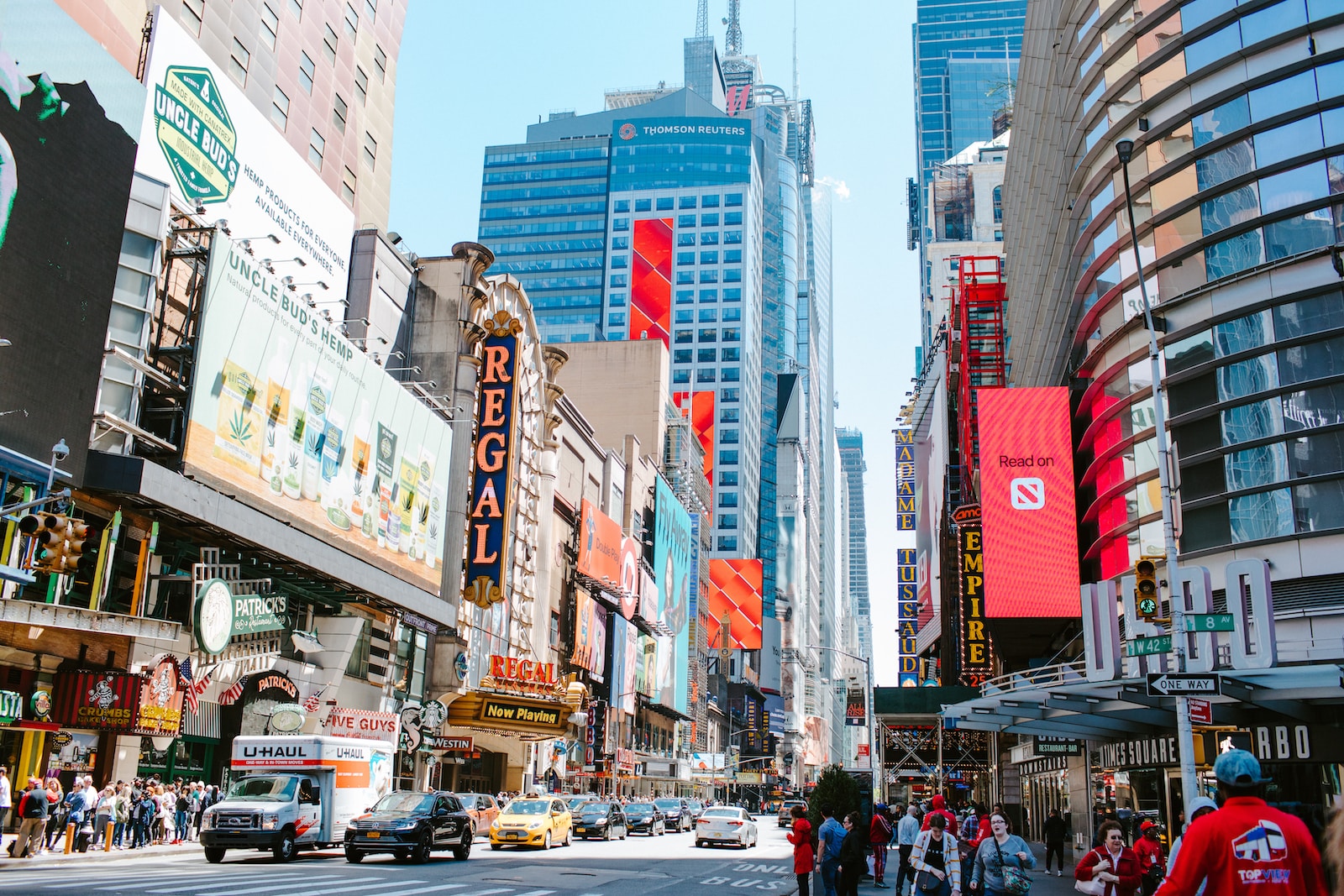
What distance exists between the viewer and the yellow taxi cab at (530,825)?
108 ft

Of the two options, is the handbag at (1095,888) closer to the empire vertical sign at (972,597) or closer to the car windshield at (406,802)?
the car windshield at (406,802)

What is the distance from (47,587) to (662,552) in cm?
7443

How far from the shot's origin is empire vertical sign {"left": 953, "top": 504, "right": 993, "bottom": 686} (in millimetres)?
51906

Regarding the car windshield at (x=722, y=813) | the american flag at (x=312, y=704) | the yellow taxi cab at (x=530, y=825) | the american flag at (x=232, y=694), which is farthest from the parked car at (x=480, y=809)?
the american flag at (x=232, y=694)

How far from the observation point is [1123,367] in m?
35.5

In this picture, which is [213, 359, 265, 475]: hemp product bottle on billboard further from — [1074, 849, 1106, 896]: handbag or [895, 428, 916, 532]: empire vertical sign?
[895, 428, 916, 532]: empire vertical sign

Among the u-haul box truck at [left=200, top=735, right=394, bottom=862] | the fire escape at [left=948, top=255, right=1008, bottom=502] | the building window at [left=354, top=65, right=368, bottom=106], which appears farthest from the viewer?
the fire escape at [left=948, top=255, right=1008, bottom=502]

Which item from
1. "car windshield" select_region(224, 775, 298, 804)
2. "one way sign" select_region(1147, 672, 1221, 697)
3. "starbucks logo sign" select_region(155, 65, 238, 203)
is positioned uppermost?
"starbucks logo sign" select_region(155, 65, 238, 203)

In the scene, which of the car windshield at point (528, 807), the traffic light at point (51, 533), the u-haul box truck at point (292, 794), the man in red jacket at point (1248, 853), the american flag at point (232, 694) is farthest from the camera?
the american flag at point (232, 694)

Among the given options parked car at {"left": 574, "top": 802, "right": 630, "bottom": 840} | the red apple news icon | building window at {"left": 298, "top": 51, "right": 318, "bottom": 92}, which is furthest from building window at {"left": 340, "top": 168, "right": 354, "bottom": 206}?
the red apple news icon

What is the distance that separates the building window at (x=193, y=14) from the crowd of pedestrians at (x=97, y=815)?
25.2 meters

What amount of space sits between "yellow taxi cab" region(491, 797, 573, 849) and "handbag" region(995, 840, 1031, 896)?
77.7 feet

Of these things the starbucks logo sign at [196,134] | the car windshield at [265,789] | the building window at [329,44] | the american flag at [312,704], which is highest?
the building window at [329,44]

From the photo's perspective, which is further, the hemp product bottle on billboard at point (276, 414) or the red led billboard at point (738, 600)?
the red led billboard at point (738, 600)
